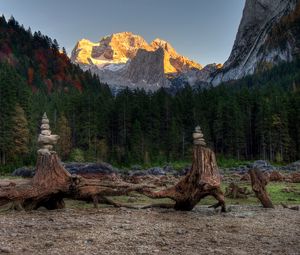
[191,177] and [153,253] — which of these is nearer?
[153,253]

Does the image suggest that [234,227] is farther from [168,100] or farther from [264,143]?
[168,100]

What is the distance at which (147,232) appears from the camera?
1359cm

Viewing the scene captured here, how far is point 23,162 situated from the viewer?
5888 cm

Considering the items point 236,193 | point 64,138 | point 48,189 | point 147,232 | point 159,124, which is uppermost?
point 159,124

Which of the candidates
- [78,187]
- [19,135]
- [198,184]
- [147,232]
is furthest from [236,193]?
[19,135]

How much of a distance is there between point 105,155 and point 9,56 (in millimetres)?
97199

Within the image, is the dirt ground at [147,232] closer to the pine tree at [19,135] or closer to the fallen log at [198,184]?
the fallen log at [198,184]

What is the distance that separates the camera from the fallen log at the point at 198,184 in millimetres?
17719

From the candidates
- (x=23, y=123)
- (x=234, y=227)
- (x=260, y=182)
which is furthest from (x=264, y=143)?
(x=234, y=227)

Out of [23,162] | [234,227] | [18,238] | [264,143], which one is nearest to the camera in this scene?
[18,238]

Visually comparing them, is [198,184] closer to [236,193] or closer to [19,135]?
[236,193]

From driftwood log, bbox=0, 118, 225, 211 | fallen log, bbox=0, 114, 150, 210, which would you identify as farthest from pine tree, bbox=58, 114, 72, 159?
driftwood log, bbox=0, 118, 225, 211

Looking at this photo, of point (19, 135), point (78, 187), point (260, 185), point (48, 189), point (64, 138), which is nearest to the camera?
point (48, 189)

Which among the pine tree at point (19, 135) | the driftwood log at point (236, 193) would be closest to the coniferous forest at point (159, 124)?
the pine tree at point (19, 135)
